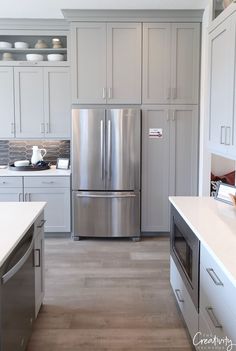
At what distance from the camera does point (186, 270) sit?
103 inches

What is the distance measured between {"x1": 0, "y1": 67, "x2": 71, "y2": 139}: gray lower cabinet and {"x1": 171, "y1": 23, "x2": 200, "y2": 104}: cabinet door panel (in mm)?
1339

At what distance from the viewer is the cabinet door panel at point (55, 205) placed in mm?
4820

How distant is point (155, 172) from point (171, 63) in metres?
1.32

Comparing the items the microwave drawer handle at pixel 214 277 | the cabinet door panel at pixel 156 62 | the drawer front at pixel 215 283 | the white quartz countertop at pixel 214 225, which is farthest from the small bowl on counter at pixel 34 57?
the microwave drawer handle at pixel 214 277

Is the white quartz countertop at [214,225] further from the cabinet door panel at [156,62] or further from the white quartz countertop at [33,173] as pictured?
the white quartz countertop at [33,173]

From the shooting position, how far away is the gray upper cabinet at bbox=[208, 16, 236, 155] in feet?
8.69

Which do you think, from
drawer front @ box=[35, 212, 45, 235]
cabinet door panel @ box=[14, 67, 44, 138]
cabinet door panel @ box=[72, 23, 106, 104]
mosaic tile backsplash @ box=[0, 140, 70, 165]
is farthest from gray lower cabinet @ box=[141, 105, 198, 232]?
drawer front @ box=[35, 212, 45, 235]

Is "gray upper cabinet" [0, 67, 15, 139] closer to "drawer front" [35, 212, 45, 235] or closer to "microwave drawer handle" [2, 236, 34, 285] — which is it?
"drawer front" [35, 212, 45, 235]

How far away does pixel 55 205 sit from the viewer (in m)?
4.86

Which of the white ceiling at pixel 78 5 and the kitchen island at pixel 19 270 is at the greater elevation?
the white ceiling at pixel 78 5

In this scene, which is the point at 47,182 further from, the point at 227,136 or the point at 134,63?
the point at 227,136

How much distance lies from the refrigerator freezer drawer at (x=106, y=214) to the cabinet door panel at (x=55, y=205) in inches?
4.5

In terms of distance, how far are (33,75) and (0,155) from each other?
1.24 m

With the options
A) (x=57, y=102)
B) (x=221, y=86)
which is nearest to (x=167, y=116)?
(x=57, y=102)
